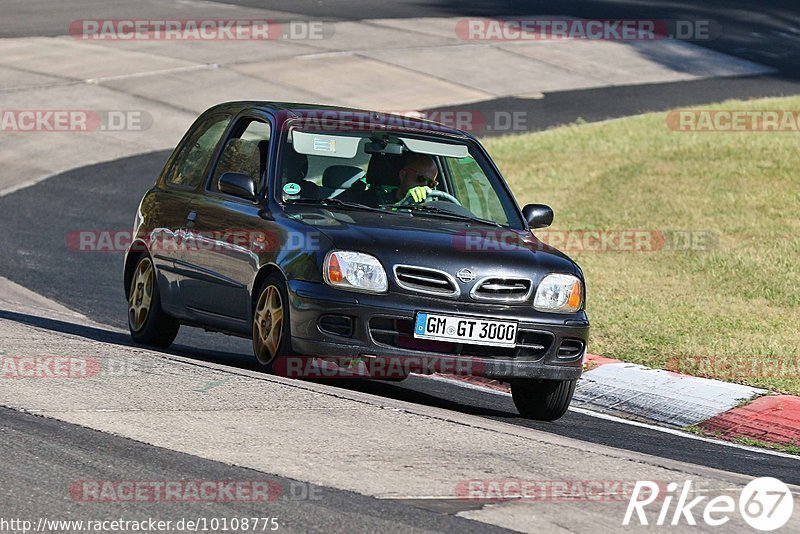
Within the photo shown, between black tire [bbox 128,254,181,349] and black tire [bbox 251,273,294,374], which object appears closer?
black tire [bbox 251,273,294,374]

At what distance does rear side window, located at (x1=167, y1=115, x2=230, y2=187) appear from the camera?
34.6 ft

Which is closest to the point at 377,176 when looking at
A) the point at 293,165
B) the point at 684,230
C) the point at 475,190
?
the point at 293,165

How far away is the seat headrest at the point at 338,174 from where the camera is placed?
9602 mm

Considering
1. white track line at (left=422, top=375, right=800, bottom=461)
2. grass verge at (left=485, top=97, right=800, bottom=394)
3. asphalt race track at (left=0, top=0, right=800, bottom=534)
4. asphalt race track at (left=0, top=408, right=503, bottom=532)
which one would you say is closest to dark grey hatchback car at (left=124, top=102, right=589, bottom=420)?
asphalt race track at (left=0, top=0, right=800, bottom=534)

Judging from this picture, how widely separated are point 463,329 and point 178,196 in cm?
281

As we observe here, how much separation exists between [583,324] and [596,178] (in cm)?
1191

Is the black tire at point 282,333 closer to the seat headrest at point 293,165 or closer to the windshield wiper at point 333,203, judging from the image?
the windshield wiper at point 333,203

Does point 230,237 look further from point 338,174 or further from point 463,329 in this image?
point 463,329

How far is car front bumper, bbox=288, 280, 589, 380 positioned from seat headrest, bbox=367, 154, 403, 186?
4.01 ft

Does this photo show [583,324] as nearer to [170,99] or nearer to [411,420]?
[411,420]

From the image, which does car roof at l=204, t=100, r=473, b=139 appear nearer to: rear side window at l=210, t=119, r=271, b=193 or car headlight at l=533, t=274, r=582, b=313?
rear side window at l=210, t=119, r=271, b=193

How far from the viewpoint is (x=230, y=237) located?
9.64 m

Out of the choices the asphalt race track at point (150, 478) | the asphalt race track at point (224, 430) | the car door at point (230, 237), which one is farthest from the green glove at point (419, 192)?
the asphalt race track at point (150, 478)

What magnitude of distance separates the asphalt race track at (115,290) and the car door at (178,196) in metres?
0.70
